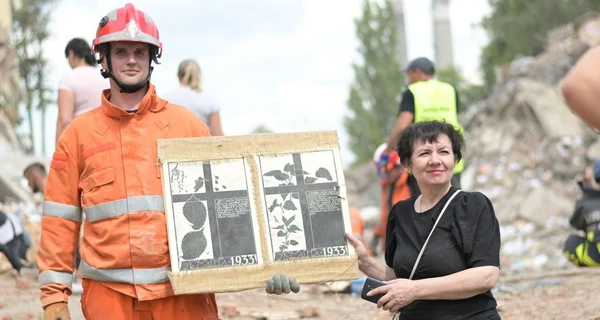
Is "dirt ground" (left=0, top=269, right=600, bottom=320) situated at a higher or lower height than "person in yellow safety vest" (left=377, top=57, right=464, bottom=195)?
lower

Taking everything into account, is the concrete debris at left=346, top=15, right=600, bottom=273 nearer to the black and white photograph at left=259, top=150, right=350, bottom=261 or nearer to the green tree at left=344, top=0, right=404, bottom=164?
the black and white photograph at left=259, top=150, right=350, bottom=261

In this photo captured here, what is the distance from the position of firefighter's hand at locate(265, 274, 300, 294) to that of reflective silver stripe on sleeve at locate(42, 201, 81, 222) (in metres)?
0.93

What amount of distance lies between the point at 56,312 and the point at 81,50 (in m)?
4.19

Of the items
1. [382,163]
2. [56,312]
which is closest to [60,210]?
[56,312]

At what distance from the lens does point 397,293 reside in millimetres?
4363

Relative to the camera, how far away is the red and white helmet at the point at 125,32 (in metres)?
4.39

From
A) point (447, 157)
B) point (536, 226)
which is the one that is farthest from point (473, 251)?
point (536, 226)

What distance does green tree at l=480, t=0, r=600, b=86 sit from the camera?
37.4 metres

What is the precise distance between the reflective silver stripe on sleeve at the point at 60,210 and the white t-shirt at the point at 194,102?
387 centimetres

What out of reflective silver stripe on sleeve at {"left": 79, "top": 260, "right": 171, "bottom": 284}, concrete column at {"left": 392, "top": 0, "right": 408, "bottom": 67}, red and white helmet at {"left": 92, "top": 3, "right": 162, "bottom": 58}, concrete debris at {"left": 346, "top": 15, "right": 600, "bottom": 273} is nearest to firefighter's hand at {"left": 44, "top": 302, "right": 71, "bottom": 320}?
reflective silver stripe on sleeve at {"left": 79, "top": 260, "right": 171, "bottom": 284}

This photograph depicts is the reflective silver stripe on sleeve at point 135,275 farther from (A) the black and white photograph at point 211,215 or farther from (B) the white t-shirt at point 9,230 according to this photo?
(B) the white t-shirt at point 9,230

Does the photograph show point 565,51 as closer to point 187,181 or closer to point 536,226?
point 536,226

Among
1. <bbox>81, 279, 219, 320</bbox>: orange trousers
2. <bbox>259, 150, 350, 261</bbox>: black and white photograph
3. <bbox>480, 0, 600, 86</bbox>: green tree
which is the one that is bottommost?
<bbox>81, 279, 219, 320</bbox>: orange trousers

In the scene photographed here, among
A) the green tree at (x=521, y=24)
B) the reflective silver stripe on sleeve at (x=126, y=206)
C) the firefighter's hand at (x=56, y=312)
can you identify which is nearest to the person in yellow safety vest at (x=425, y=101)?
the reflective silver stripe on sleeve at (x=126, y=206)
